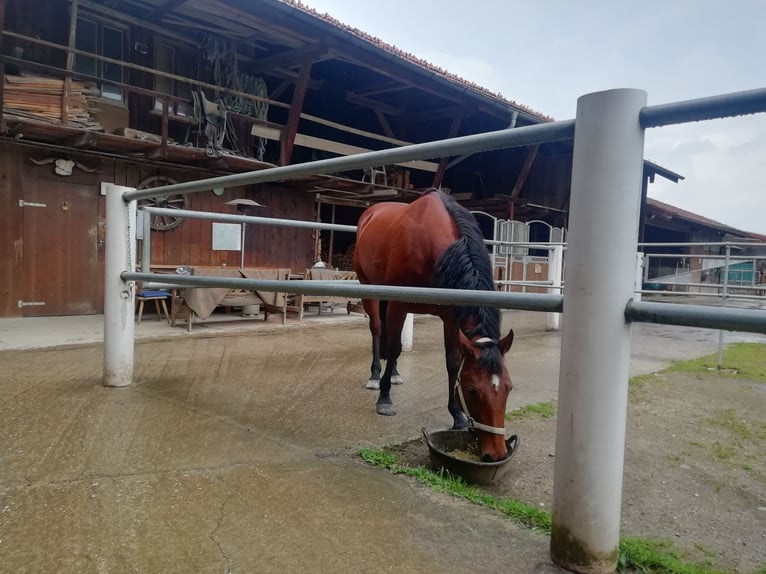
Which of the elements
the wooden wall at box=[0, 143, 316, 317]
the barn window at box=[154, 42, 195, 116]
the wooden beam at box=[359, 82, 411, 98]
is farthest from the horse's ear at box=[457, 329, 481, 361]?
the wooden beam at box=[359, 82, 411, 98]

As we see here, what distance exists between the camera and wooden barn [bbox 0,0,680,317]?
6.77 metres

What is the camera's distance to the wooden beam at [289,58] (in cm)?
788

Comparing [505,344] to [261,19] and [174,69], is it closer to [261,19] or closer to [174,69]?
[261,19]

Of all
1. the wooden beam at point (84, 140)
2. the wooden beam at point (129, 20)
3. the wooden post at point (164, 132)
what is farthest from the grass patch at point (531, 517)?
the wooden beam at point (129, 20)

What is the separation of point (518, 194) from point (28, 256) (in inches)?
414

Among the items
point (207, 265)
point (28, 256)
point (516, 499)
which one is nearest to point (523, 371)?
point (516, 499)

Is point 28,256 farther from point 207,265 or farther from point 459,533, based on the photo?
point 459,533

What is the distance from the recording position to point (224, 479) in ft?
5.96

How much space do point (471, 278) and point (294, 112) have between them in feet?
23.4

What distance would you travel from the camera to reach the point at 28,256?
7031mm

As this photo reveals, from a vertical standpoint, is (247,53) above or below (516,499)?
above

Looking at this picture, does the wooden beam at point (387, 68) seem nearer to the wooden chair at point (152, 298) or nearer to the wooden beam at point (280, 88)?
the wooden beam at point (280, 88)

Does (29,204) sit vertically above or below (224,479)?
above

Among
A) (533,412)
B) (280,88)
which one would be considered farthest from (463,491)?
(280,88)
